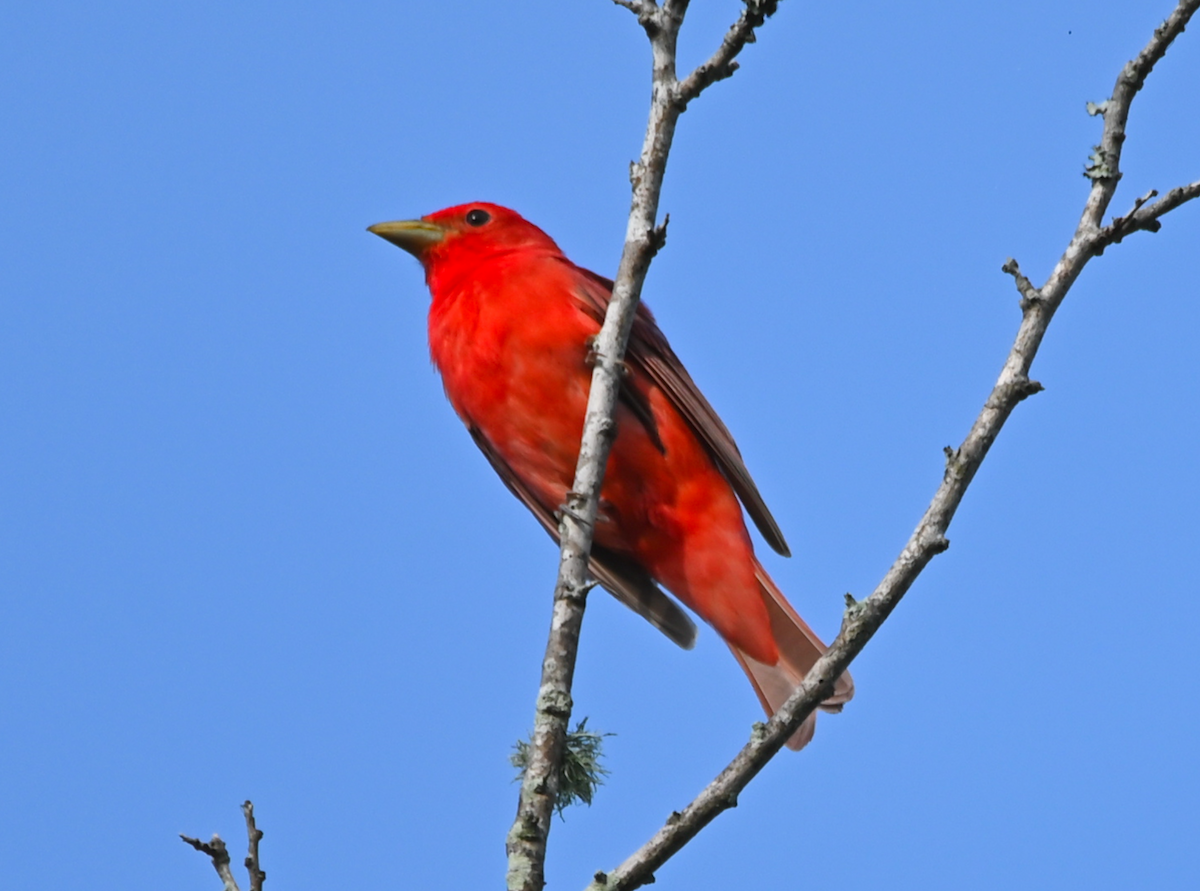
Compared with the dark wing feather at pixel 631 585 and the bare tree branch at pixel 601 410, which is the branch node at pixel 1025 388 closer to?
the bare tree branch at pixel 601 410

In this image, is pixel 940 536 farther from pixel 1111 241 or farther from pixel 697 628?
pixel 697 628

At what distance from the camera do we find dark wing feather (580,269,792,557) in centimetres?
523

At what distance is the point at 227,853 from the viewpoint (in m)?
3.07

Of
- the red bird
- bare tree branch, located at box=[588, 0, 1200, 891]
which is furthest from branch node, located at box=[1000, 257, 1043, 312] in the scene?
the red bird

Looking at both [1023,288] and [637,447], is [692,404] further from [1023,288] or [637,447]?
[1023,288]

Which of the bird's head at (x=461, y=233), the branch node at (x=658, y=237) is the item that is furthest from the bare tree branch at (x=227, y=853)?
the bird's head at (x=461, y=233)

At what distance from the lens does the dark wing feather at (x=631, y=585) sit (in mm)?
5574

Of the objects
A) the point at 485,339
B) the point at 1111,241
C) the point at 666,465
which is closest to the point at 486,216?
the point at 485,339

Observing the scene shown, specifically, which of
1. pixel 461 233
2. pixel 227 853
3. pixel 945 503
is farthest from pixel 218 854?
pixel 461 233

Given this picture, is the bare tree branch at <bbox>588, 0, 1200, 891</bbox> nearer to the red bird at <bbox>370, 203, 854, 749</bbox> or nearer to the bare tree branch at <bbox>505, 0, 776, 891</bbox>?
the bare tree branch at <bbox>505, 0, 776, 891</bbox>

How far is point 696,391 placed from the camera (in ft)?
17.7

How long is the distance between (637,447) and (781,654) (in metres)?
0.99

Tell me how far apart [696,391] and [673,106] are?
1813 millimetres

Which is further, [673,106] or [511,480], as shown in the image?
[511,480]
